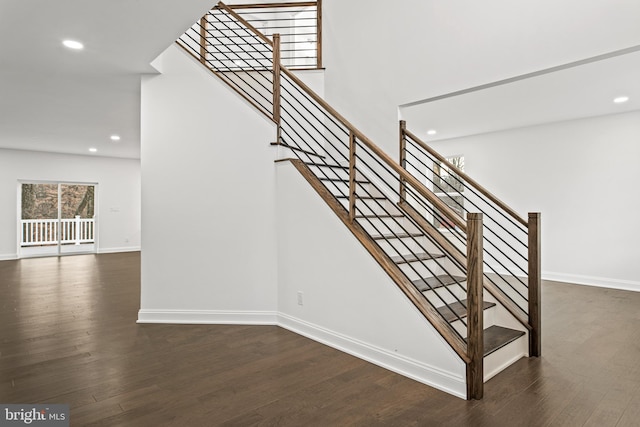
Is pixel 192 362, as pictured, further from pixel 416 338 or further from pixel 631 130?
pixel 631 130

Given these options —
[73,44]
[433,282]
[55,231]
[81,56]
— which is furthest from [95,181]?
[433,282]

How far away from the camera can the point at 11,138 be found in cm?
721

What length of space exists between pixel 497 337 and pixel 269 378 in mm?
1707

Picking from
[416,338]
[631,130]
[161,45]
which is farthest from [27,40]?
[631,130]

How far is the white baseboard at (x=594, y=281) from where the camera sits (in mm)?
5051

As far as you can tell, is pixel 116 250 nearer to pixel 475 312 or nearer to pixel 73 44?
pixel 73 44

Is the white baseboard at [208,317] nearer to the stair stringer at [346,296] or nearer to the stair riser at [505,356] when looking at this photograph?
the stair stringer at [346,296]

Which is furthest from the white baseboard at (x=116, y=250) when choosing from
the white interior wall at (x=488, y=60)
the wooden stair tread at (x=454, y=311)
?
the wooden stair tread at (x=454, y=311)

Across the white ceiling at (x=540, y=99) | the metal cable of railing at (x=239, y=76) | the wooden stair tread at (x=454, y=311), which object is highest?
the metal cable of railing at (x=239, y=76)

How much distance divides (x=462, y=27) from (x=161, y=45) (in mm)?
2995

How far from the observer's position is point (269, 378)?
2.45 metres

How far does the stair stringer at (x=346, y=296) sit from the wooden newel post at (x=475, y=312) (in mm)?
57

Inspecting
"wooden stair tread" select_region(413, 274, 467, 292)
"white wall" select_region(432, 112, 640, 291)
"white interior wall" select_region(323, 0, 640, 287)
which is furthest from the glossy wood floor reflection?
"white interior wall" select_region(323, 0, 640, 287)

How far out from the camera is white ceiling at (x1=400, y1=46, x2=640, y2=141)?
3355 mm
